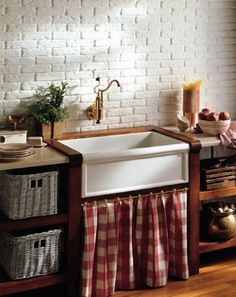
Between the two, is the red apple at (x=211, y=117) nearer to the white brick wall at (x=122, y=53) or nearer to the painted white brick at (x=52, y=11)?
the white brick wall at (x=122, y=53)

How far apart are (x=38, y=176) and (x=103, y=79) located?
3.74ft

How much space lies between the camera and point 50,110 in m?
3.98

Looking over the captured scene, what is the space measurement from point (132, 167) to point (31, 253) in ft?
2.65

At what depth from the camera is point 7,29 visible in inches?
155

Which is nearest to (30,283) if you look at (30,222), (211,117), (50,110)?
(30,222)

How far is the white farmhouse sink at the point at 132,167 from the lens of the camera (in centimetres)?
361

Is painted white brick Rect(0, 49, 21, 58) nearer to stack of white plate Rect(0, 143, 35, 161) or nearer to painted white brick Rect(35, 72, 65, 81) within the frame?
painted white brick Rect(35, 72, 65, 81)

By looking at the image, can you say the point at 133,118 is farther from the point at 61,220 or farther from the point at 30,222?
the point at 30,222

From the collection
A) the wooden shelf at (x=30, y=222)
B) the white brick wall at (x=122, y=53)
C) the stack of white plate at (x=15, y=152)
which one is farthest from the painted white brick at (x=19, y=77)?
the wooden shelf at (x=30, y=222)

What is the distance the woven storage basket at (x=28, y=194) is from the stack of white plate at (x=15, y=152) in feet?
0.35

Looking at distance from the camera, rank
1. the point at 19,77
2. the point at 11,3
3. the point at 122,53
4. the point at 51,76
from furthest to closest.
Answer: the point at 122,53 → the point at 51,76 → the point at 19,77 → the point at 11,3

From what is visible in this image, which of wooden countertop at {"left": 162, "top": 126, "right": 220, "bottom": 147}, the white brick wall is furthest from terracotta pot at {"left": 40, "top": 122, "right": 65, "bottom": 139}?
wooden countertop at {"left": 162, "top": 126, "right": 220, "bottom": 147}

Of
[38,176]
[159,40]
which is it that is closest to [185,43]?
[159,40]

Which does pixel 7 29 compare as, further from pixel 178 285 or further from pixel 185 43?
pixel 178 285
